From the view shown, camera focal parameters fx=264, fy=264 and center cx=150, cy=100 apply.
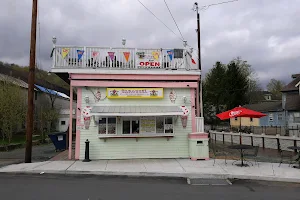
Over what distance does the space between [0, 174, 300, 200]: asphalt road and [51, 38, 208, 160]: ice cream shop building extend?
3.74 metres

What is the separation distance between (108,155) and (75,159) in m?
1.54

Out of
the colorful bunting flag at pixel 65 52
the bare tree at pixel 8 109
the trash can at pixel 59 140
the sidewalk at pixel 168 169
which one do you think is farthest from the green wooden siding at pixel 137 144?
the bare tree at pixel 8 109

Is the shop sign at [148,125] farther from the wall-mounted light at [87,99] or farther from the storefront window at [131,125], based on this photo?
the wall-mounted light at [87,99]

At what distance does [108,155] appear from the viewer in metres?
12.6

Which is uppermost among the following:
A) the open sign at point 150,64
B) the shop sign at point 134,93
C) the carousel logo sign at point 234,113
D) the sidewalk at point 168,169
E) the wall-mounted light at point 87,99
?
the open sign at point 150,64

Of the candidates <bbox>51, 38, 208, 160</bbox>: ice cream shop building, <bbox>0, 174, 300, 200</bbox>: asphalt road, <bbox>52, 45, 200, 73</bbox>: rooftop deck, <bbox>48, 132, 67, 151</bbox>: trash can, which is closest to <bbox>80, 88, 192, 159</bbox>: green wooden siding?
<bbox>51, 38, 208, 160</bbox>: ice cream shop building

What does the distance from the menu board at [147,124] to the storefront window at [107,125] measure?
136cm

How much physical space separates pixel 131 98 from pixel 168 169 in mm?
4209

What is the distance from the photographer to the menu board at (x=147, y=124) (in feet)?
42.4

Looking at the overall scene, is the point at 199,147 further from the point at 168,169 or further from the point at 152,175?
the point at 152,175

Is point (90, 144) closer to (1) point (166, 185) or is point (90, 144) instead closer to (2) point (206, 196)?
(1) point (166, 185)

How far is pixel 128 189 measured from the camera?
7.47 meters

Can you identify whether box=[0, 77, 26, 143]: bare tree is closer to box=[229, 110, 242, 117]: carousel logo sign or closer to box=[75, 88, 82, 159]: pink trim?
box=[75, 88, 82, 159]: pink trim

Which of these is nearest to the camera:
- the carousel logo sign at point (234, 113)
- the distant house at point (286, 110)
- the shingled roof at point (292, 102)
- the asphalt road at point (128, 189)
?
the asphalt road at point (128, 189)
